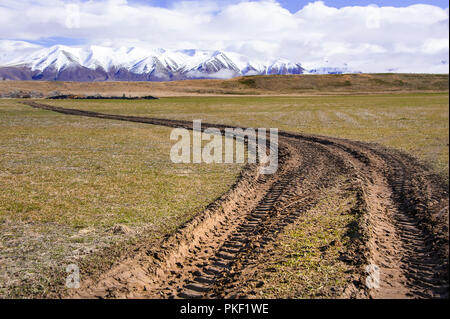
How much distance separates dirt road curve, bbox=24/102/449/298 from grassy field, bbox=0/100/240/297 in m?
0.79

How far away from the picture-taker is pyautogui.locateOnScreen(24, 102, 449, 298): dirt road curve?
5.84 metres

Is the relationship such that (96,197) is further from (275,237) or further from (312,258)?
(312,258)

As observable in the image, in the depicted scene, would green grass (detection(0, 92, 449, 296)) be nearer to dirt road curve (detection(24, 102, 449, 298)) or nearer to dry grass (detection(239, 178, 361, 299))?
dry grass (detection(239, 178, 361, 299))

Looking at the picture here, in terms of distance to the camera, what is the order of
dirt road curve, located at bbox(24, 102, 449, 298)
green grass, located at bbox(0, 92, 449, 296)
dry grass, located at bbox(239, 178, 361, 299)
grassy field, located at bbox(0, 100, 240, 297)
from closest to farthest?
1. dry grass, located at bbox(239, 178, 361, 299)
2. dirt road curve, located at bbox(24, 102, 449, 298)
3. green grass, located at bbox(0, 92, 449, 296)
4. grassy field, located at bbox(0, 100, 240, 297)

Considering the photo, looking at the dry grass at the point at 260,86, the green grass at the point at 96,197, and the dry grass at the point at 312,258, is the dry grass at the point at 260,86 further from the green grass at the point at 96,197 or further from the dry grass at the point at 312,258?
the dry grass at the point at 312,258

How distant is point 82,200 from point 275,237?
A: 6.23m

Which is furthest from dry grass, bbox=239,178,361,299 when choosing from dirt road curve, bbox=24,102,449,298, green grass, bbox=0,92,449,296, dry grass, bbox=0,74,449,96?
dry grass, bbox=0,74,449,96

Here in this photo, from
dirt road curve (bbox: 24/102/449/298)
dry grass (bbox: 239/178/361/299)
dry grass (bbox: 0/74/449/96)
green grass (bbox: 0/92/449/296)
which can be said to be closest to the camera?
dry grass (bbox: 239/178/361/299)

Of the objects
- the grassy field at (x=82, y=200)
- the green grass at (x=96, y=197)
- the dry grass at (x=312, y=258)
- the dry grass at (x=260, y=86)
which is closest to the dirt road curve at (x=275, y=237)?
the dry grass at (x=312, y=258)

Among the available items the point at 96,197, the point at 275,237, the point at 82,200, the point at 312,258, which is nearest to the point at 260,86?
the point at 96,197

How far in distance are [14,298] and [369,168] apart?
522 inches

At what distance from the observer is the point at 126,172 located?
563 inches

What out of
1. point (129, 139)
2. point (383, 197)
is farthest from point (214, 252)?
point (129, 139)

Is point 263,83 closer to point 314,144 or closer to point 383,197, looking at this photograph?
point 314,144
